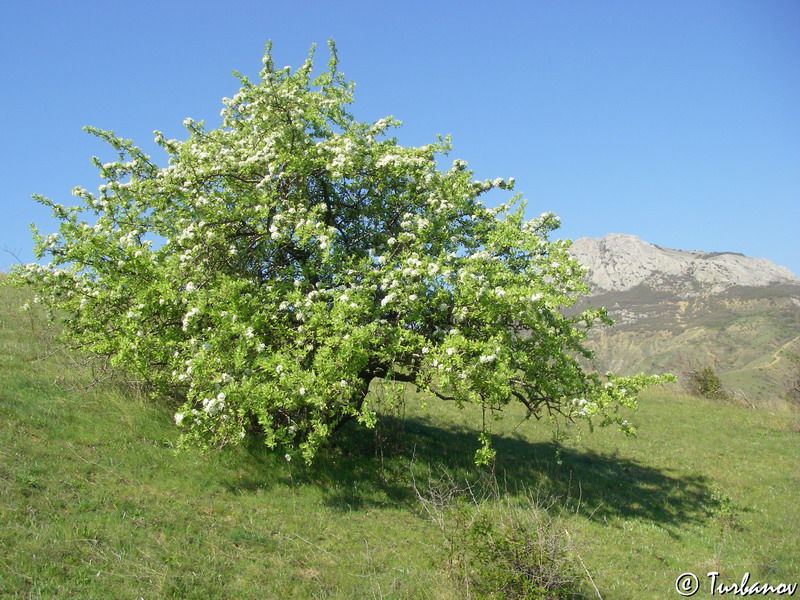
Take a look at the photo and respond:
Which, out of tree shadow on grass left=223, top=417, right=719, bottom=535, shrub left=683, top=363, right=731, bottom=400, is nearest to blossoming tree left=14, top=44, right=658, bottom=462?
tree shadow on grass left=223, top=417, right=719, bottom=535

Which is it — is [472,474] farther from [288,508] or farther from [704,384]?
[704,384]

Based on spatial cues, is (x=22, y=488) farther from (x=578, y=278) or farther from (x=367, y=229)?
(x=578, y=278)

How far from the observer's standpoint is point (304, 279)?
44.8ft

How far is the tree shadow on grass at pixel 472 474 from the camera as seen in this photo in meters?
14.6

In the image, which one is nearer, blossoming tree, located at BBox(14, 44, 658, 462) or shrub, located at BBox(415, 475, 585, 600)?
shrub, located at BBox(415, 475, 585, 600)

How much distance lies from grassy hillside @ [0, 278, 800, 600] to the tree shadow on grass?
0.08 m

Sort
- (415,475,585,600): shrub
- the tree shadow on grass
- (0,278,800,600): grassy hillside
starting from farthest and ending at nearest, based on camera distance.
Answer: the tree shadow on grass → (415,475,585,600): shrub → (0,278,800,600): grassy hillside

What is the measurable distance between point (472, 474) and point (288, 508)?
6537mm

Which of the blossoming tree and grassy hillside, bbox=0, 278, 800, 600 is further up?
the blossoming tree

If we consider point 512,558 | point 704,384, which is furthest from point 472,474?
point 704,384

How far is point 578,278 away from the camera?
1420cm

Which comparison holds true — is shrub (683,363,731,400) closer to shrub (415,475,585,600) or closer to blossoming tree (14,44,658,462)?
blossoming tree (14,44,658,462)

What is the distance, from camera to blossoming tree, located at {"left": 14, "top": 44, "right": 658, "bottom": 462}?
12289 millimetres

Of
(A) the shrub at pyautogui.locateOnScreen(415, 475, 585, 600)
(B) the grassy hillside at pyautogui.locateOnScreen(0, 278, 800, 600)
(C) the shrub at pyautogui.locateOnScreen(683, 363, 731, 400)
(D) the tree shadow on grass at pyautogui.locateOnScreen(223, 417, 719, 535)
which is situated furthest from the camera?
(C) the shrub at pyautogui.locateOnScreen(683, 363, 731, 400)
